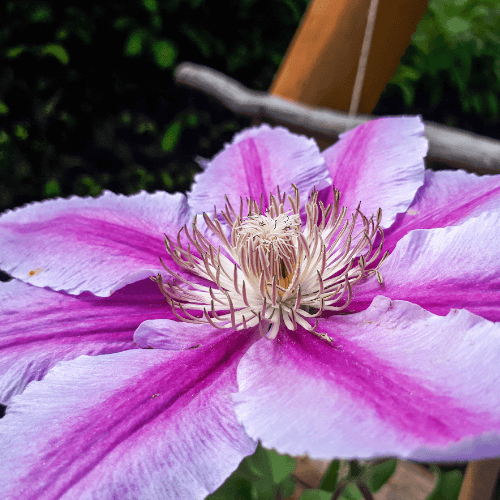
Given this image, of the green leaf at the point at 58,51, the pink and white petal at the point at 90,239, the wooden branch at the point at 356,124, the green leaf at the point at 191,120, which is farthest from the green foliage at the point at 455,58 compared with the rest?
the pink and white petal at the point at 90,239

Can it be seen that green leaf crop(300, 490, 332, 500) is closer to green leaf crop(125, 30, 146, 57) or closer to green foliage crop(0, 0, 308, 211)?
green foliage crop(0, 0, 308, 211)

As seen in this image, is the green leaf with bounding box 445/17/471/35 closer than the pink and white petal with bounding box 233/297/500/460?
No

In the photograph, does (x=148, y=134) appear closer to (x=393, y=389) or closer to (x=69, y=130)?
(x=69, y=130)

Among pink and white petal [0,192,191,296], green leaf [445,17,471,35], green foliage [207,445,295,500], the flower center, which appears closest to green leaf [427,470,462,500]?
green foliage [207,445,295,500]

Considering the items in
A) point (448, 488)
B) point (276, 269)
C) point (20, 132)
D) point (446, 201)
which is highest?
point (446, 201)

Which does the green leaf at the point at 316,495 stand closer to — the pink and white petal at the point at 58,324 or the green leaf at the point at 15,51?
the pink and white petal at the point at 58,324

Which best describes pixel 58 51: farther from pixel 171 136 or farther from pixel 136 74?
pixel 171 136

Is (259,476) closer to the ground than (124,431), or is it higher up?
closer to the ground

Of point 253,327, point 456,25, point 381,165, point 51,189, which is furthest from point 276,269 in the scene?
point 456,25
